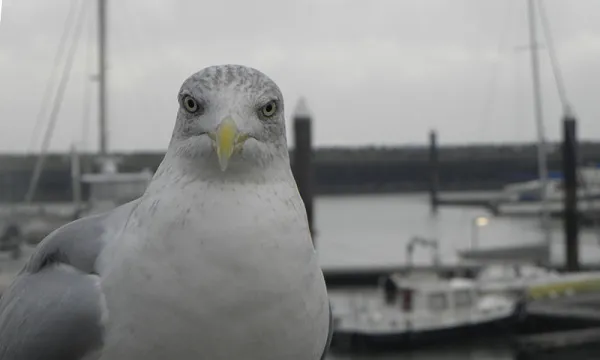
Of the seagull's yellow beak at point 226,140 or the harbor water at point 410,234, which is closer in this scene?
the seagull's yellow beak at point 226,140

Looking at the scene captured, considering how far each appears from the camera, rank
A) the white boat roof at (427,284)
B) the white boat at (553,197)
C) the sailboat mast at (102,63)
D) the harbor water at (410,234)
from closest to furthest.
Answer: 1. the sailboat mast at (102,63)
2. the harbor water at (410,234)
3. the white boat roof at (427,284)
4. the white boat at (553,197)

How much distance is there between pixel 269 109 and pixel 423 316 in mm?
8940

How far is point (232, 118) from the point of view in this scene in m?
1.00

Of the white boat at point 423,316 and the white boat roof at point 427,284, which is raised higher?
the white boat roof at point 427,284

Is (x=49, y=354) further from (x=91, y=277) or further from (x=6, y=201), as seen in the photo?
(x=6, y=201)

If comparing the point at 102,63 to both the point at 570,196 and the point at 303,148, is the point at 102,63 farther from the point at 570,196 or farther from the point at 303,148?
the point at 570,196

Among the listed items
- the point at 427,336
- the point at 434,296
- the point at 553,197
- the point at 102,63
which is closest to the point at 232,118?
the point at 102,63

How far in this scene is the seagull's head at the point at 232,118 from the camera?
992mm

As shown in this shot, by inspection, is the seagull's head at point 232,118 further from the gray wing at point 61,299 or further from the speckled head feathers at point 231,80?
the gray wing at point 61,299

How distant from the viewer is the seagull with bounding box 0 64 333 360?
96cm

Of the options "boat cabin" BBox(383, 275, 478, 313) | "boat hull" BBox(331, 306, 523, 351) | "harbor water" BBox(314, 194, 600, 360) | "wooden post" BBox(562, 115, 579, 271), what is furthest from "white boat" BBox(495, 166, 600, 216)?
"boat hull" BBox(331, 306, 523, 351)

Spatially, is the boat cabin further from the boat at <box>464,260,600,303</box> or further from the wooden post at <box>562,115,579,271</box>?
the wooden post at <box>562,115,579,271</box>

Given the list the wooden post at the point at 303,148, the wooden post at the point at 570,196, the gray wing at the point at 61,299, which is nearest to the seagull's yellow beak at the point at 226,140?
the gray wing at the point at 61,299

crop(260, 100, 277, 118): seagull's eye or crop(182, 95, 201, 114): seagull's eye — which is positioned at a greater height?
crop(182, 95, 201, 114): seagull's eye
